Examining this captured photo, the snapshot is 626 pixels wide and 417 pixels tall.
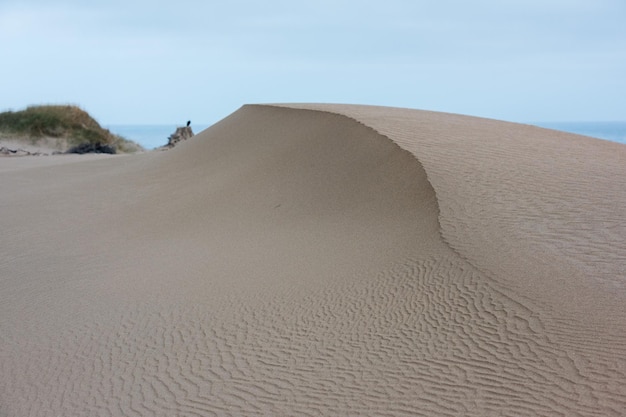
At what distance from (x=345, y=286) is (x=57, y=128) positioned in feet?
78.9

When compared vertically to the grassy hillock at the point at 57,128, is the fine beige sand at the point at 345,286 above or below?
below

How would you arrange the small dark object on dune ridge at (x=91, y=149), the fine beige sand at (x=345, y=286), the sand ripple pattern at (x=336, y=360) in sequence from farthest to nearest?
1. the small dark object on dune ridge at (x=91, y=149)
2. the fine beige sand at (x=345, y=286)
3. the sand ripple pattern at (x=336, y=360)

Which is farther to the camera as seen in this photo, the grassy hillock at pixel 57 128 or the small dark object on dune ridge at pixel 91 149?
the grassy hillock at pixel 57 128

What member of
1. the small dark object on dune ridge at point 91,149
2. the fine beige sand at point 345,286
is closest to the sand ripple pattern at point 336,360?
the fine beige sand at point 345,286

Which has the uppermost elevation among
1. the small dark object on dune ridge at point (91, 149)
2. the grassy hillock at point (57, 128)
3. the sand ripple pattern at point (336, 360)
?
the grassy hillock at point (57, 128)

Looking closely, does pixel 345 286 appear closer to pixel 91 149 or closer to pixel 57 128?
pixel 91 149

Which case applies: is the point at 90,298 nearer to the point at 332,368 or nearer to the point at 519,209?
the point at 332,368

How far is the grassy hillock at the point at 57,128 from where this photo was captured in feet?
89.8

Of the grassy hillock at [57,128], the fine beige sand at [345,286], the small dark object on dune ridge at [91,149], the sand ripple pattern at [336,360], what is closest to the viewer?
the sand ripple pattern at [336,360]

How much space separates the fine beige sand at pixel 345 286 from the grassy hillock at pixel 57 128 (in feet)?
55.1

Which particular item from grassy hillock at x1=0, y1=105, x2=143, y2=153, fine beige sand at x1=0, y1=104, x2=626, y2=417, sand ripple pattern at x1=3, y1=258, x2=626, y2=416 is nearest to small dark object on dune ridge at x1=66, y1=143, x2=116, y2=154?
grassy hillock at x1=0, y1=105, x2=143, y2=153

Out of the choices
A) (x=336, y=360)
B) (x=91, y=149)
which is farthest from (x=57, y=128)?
(x=336, y=360)

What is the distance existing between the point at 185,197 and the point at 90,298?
420 centimetres

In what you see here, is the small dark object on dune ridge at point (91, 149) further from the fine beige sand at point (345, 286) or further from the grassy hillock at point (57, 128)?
the fine beige sand at point (345, 286)
